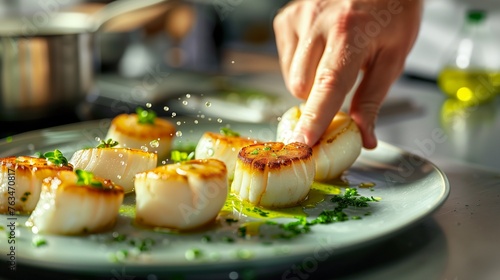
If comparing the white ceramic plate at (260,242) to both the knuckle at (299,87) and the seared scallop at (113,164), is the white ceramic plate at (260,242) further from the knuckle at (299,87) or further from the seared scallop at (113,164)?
the knuckle at (299,87)

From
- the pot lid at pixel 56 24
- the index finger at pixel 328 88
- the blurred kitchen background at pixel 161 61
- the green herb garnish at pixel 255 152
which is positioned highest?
the index finger at pixel 328 88

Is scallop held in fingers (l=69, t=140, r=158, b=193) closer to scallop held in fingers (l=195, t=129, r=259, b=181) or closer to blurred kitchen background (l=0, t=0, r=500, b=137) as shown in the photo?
scallop held in fingers (l=195, t=129, r=259, b=181)

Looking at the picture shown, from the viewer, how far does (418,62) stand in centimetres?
345

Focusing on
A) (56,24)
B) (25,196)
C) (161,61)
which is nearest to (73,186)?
(25,196)

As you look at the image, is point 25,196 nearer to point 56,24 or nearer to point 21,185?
point 21,185

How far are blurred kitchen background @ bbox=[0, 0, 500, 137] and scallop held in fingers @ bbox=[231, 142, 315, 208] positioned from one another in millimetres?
494

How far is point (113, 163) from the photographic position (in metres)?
1.46

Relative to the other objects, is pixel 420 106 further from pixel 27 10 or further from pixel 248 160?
pixel 27 10

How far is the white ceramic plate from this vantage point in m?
1.00

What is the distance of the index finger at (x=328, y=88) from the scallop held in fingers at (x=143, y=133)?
14.6 inches

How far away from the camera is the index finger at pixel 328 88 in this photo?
5.01 feet

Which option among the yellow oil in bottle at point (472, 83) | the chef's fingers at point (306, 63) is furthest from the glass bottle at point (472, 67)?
the chef's fingers at point (306, 63)

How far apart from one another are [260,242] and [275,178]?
9.4 inches

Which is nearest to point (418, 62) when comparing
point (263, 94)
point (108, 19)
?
point (263, 94)
